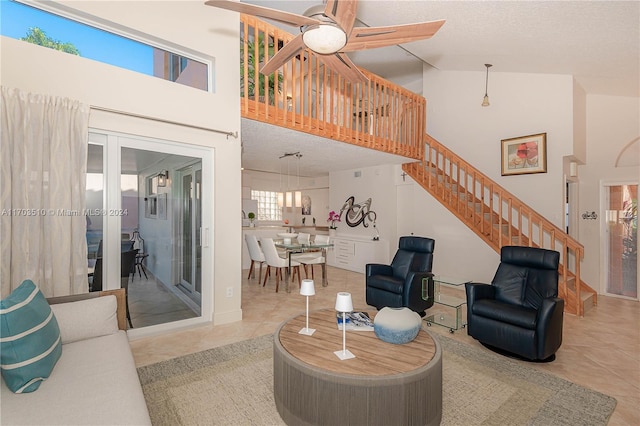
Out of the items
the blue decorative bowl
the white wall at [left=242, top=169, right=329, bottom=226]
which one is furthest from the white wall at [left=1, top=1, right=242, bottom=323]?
the white wall at [left=242, top=169, right=329, bottom=226]

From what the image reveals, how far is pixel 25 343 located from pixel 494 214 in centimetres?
609

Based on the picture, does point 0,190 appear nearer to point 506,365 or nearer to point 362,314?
point 362,314

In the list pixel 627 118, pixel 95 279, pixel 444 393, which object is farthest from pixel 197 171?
pixel 627 118

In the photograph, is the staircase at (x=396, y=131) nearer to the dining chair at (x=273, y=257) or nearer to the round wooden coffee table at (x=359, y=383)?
the dining chair at (x=273, y=257)

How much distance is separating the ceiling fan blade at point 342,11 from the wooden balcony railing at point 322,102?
2.06 ft

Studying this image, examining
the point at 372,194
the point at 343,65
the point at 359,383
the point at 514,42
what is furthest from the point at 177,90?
the point at 372,194

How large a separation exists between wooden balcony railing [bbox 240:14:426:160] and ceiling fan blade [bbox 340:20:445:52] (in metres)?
0.46

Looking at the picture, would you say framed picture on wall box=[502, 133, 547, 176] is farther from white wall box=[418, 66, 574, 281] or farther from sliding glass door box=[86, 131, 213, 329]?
sliding glass door box=[86, 131, 213, 329]

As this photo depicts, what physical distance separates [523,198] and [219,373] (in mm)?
5346

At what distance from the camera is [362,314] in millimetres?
2590

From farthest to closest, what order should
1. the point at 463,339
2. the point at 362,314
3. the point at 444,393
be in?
1. the point at 463,339
2. the point at 362,314
3. the point at 444,393

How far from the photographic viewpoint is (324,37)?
2.26 m

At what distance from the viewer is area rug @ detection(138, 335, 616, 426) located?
1.95 m

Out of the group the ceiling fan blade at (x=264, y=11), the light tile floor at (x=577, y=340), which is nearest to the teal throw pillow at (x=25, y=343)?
the light tile floor at (x=577, y=340)
